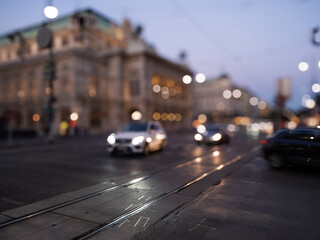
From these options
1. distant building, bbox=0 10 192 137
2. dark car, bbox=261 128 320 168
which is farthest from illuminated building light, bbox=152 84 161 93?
dark car, bbox=261 128 320 168

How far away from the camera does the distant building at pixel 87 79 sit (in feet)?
132

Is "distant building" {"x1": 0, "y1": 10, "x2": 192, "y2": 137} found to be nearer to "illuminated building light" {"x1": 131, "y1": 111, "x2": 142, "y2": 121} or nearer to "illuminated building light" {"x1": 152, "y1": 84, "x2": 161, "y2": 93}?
"illuminated building light" {"x1": 152, "y1": 84, "x2": 161, "y2": 93}

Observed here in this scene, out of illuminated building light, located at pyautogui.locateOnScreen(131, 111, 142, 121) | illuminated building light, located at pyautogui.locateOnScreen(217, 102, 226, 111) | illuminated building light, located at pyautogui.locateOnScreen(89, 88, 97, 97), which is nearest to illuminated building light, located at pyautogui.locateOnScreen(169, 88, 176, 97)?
illuminated building light, located at pyautogui.locateOnScreen(131, 111, 142, 121)

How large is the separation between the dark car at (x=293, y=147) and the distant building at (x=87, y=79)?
3072cm

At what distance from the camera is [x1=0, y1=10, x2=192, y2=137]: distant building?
4009 cm

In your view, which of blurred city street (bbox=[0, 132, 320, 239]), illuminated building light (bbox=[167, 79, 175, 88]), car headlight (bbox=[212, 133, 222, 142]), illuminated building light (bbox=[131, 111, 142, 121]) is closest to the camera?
blurred city street (bbox=[0, 132, 320, 239])

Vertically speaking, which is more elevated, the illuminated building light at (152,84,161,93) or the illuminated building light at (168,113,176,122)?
the illuminated building light at (152,84,161,93)

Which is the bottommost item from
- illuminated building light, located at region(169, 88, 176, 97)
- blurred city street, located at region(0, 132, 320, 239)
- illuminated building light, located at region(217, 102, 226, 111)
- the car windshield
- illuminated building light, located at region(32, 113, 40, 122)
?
blurred city street, located at region(0, 132, 320, 239)

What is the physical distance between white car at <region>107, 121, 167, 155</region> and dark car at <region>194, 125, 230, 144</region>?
19.5 feet

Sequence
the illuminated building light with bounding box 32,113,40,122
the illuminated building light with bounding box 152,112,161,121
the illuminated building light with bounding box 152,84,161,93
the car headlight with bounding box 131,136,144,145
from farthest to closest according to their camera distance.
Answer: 1. the illuminated building light with bounding box 152,84,161,93
2. the illuminated building light with bounding box 152,112,161,121
3. the illuminated building light with bounding box 32,113,40,122
4. the car headlight with bounding box 131,136,144,145

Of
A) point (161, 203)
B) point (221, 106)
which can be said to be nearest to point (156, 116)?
point (161, 203)

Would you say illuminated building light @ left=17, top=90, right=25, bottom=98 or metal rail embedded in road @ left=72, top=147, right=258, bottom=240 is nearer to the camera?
metal rail embedded in road @ left=72, top=147, right=258, bottom=240

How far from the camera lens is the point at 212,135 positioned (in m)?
19.0

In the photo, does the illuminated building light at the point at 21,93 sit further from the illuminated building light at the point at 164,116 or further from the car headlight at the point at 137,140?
the car headlight at the point at 137,140
